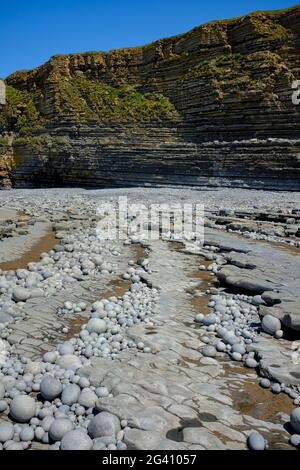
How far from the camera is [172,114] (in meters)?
39.5

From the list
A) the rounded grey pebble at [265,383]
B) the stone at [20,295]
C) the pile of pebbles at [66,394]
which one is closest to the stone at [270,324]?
the rounded grey pebble at [265,383]

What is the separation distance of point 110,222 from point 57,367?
1216 centimetres

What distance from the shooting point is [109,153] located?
1583 inches

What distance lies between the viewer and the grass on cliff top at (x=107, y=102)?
138ft

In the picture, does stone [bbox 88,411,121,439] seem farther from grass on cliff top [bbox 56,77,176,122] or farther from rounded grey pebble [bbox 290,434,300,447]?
grass on cliff top [bbox 56,77,176,122]

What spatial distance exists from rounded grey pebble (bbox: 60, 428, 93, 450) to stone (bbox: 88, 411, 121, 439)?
0.11m

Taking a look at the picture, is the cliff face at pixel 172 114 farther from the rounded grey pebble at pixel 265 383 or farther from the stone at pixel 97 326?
the rounded grey pebble at pixel 265 383

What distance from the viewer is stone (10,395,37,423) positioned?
11.6 ft

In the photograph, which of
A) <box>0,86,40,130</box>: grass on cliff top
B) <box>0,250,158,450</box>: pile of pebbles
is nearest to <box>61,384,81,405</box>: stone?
<box>0,250,158,450</box>: pile of pebbles

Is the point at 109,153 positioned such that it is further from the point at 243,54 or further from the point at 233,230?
the point at 233,230

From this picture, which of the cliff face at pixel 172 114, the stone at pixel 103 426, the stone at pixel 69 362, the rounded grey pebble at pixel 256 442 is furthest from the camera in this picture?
the cliff face at pixel 172 114

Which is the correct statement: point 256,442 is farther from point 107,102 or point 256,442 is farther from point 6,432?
point 107,102

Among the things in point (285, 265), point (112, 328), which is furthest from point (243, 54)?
point (112, 328)
